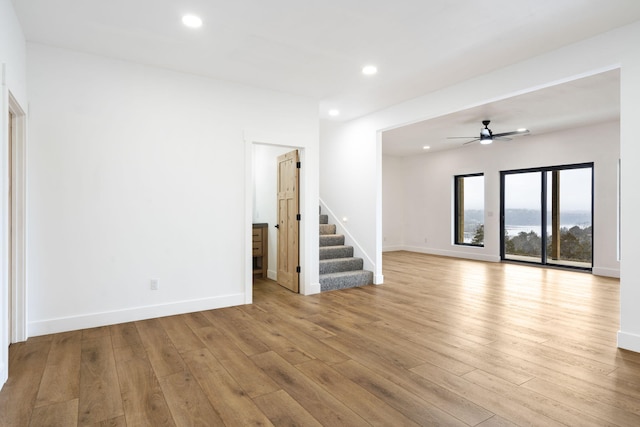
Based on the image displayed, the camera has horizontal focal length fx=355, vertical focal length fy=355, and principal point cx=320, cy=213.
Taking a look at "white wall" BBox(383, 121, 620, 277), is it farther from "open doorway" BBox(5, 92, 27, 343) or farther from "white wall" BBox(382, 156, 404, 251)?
"open doorway" BBox(5, 92, 27, 343)

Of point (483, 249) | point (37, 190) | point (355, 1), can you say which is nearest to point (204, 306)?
point (37, 190)

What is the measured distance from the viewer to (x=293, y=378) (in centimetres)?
257

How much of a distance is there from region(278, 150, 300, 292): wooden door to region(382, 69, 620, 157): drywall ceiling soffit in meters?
2.63

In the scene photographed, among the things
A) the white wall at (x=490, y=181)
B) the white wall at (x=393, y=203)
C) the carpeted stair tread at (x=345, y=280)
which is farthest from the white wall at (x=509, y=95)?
the white wall at (x=490, y=181)

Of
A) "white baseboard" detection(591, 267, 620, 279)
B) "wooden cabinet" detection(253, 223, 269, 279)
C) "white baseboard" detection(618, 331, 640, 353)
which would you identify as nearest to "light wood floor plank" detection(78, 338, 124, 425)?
"wooden cabinet" detection(253, 223, 269, 279)

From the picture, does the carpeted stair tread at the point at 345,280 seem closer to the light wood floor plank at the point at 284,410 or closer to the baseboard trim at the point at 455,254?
the light wood floor plank at the point at 284,410

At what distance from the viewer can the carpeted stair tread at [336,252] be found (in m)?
6.02

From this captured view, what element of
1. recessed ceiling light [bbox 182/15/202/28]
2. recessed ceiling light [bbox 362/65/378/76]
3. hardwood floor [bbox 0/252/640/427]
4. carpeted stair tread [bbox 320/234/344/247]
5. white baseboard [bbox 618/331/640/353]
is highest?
recessed ceiling light [bbox 182/15/202/28]

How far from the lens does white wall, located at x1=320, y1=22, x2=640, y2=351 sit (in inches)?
121

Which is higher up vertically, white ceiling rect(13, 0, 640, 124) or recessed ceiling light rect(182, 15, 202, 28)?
recessed ceiling light rect(182, 15, 202, 28)

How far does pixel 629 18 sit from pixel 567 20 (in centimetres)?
50

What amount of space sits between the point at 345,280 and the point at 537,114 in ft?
13.8

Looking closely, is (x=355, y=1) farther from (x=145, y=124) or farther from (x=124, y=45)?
(x=145, y=124)

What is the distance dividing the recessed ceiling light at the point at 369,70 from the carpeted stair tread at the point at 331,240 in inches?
117
